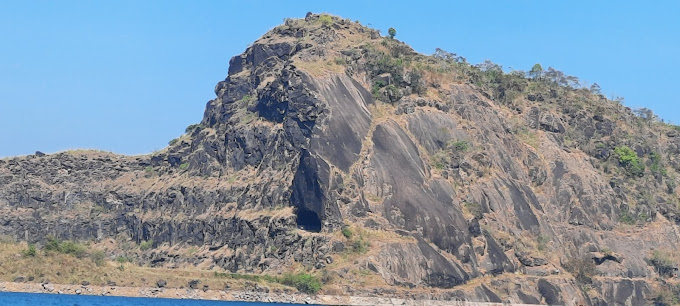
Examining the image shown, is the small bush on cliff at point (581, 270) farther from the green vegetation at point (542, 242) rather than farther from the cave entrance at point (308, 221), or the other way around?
the cave entrance at point (308, 221)

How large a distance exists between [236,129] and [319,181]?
36.1 metres

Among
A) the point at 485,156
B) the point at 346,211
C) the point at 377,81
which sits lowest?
the point at 346,211

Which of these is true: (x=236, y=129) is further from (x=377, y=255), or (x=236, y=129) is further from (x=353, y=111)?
(x=377, y=255)

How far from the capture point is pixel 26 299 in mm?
131875

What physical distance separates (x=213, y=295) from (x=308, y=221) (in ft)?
69.0

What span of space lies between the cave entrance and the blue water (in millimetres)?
20147

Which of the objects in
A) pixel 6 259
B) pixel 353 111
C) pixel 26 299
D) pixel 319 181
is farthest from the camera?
pixel 353 111

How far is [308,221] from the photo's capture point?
172m

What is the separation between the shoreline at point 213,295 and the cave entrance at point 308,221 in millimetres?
15978

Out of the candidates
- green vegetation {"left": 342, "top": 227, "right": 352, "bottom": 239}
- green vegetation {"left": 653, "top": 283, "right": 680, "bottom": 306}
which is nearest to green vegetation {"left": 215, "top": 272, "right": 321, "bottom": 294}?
green vegetation {"left": 342, "top": 227, "right": 352, "bottom": 239}

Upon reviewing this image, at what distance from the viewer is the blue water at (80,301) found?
125m

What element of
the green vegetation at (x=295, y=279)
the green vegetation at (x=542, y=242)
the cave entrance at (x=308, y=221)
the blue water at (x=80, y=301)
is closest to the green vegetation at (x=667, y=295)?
the green vegetation at (x=542, y=242)

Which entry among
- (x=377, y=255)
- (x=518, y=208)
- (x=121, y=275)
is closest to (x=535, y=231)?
(x=518, y=208)

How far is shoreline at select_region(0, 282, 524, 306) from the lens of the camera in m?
154
